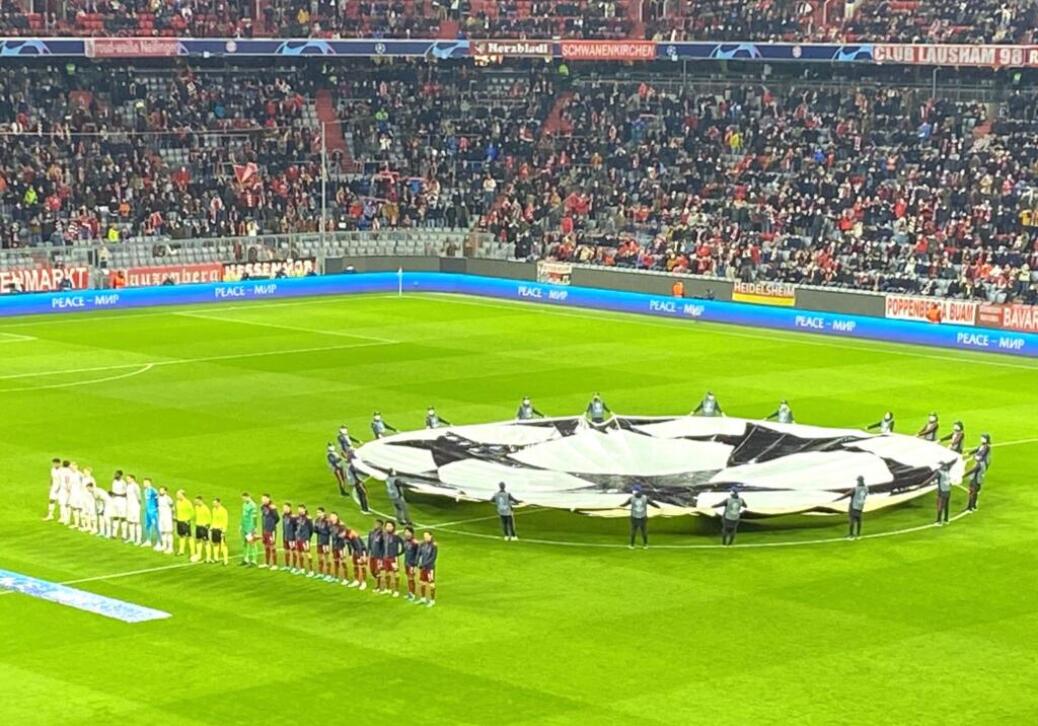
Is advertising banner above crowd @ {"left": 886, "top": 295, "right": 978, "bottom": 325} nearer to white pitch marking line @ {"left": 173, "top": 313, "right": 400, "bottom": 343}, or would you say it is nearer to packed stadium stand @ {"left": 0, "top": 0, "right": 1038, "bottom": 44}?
packed stadium stand @ {"left": 0, "top": 0, "right": 1038, "bottom": 44}

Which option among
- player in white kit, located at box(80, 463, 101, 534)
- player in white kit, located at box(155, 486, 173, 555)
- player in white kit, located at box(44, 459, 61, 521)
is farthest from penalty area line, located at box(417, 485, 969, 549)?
player in white kit, located at box(44, 459, 61, 521)

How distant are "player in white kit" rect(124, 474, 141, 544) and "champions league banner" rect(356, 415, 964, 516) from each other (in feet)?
15.6

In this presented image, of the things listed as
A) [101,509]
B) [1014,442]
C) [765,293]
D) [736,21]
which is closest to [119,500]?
[101,509]

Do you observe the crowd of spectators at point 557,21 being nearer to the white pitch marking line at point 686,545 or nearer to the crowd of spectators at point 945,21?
the crowd of spectators at point 945,21

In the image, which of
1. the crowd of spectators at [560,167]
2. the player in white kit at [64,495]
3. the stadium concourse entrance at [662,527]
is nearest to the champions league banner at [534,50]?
the crowd of spectators at [560,167]

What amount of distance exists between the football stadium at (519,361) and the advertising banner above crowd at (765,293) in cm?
52

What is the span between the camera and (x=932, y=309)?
2450 inches

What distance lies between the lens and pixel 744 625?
29344 millimetres

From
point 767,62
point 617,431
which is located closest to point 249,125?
point 767,62

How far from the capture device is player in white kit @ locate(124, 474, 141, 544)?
34.2 meters

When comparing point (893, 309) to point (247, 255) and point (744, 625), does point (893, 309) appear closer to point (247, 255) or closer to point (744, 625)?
point (247, 255)

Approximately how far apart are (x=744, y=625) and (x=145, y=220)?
48740 mm

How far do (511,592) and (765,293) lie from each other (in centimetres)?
3729

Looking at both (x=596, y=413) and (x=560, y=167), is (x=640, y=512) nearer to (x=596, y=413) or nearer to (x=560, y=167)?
(x=596, y=413)
